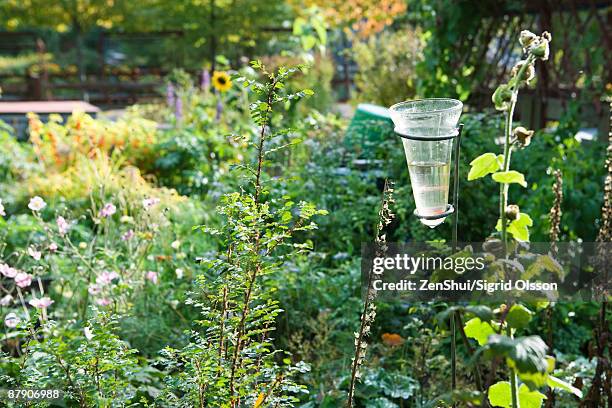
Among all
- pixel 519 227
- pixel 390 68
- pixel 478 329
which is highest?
pixel 519 227

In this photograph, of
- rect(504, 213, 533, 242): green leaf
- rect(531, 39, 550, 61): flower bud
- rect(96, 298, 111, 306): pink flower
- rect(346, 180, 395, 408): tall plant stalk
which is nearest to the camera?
rect(531, 39, 550, 61): flower bud

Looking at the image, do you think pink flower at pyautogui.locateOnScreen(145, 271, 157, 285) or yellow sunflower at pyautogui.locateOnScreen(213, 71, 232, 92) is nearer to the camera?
pink flower at pyautogui.locateOnScreen(145, 271, 157, 285)

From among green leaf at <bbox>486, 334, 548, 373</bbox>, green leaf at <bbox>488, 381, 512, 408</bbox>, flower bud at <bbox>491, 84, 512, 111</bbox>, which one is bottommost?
green leaf at <bbox>488, 381, 512, 408</bbox>

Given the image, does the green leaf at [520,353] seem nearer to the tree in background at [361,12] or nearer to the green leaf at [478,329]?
the green leaf at [478,329]

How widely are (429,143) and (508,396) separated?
556mm

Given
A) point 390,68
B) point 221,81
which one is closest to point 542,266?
point 221,81

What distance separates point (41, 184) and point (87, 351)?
12.0ft

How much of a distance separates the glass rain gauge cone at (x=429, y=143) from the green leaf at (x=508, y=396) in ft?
1.26

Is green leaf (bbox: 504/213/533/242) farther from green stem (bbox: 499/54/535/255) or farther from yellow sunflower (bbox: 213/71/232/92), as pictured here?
yellow sunflower (bbox: 213/71/232/92)

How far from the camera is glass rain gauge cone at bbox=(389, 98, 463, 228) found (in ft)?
5.81

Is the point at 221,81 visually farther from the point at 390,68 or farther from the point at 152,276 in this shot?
the point at 152,276

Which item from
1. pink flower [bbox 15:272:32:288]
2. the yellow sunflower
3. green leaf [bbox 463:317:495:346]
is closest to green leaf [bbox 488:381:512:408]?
green leaf [bbox 463:317:495:346]

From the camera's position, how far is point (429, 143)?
179 centimetres

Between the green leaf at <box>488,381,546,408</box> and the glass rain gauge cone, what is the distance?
1.26 feet
